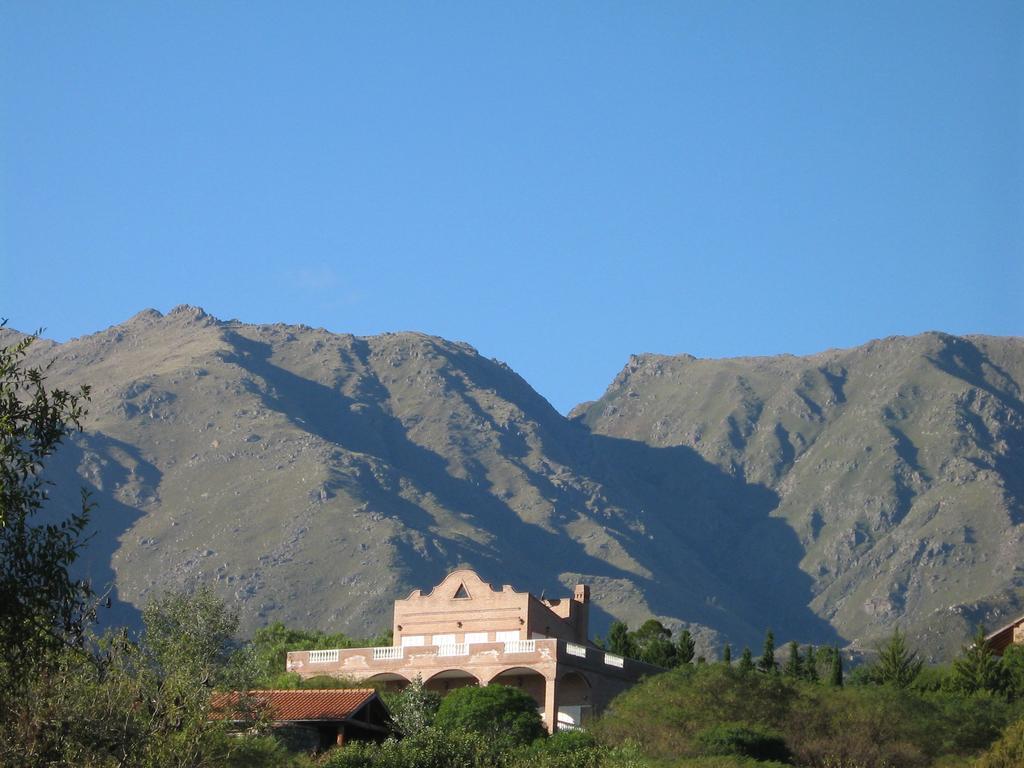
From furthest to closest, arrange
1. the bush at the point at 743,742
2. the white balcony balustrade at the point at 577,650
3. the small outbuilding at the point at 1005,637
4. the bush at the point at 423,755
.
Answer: the small outbuilding at the point at 1005,637 → the white balcony balustrade at the point at 577,650 → the bush at the point at 743,742 → the bush at the point at 423,755

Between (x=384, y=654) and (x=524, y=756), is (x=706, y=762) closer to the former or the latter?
(x=524, y=756)

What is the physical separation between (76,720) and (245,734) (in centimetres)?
1160

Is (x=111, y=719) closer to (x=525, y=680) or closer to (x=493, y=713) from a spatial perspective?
(x=493, y=713)

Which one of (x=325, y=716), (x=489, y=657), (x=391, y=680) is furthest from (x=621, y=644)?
(x=325, y=716)

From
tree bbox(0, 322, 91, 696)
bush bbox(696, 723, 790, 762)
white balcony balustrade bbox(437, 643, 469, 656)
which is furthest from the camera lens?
white balcony balustrade bbox(437, 643, 469, 656)

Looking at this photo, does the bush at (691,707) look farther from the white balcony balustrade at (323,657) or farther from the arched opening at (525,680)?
the white balcony balustrade at (323,657)

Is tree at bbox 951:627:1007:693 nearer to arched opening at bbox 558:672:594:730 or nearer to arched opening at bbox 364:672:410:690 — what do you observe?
arched opening at bbox 558:672:594:730

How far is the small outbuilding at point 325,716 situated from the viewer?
56312mm

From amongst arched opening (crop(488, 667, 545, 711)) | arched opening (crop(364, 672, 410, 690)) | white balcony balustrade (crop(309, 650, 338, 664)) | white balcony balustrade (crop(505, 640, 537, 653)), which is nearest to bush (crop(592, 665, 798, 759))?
arched opening (crop(488, 667, 545, 711))

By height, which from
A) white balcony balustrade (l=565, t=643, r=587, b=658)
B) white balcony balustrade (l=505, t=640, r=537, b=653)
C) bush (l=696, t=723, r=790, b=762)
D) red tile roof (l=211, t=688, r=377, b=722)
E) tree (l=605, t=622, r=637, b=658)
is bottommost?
bush (l=696, t=723, r=790, b=762)

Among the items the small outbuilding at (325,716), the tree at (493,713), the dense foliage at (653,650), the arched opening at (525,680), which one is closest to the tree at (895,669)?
the dense foliage at (653,650)

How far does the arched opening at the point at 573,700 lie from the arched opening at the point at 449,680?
166 inches

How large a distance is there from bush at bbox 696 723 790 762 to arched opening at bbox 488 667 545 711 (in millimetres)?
15074

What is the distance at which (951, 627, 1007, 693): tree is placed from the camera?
270 ft
